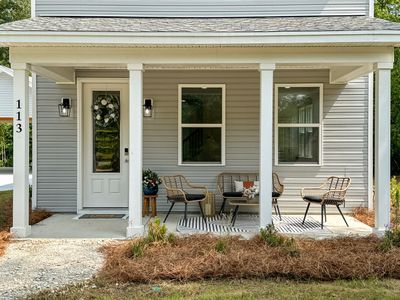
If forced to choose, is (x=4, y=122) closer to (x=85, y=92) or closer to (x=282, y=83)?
(x=85, y=92)

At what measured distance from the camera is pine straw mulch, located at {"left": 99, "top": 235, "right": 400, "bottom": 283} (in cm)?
406

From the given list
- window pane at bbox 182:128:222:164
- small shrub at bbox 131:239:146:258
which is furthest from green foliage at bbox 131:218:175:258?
window pane at bbox 182:128:222:164

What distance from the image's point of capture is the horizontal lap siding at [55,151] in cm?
761

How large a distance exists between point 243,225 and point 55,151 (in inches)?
152

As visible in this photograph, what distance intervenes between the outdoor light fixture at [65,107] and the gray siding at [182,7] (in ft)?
5.41

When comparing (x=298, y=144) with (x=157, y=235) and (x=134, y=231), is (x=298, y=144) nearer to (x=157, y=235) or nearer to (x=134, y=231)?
(x=134, y=231)

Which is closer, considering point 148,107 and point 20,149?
point 20,149

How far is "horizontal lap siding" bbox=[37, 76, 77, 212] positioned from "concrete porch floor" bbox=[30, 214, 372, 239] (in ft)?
1.55

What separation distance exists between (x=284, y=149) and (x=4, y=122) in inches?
636

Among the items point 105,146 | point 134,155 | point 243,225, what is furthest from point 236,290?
point 105,146

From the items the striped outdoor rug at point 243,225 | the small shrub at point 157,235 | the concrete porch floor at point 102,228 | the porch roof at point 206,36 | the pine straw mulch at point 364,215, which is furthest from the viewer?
the pine straw mulch at point 364,215

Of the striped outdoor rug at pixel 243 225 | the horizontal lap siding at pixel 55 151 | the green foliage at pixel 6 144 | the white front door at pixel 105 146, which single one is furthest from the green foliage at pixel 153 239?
the green foliage at pixel 6 144

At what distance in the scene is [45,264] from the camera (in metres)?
4.56

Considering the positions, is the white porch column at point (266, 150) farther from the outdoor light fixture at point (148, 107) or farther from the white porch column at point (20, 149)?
the white porch column at point (20, 149)
